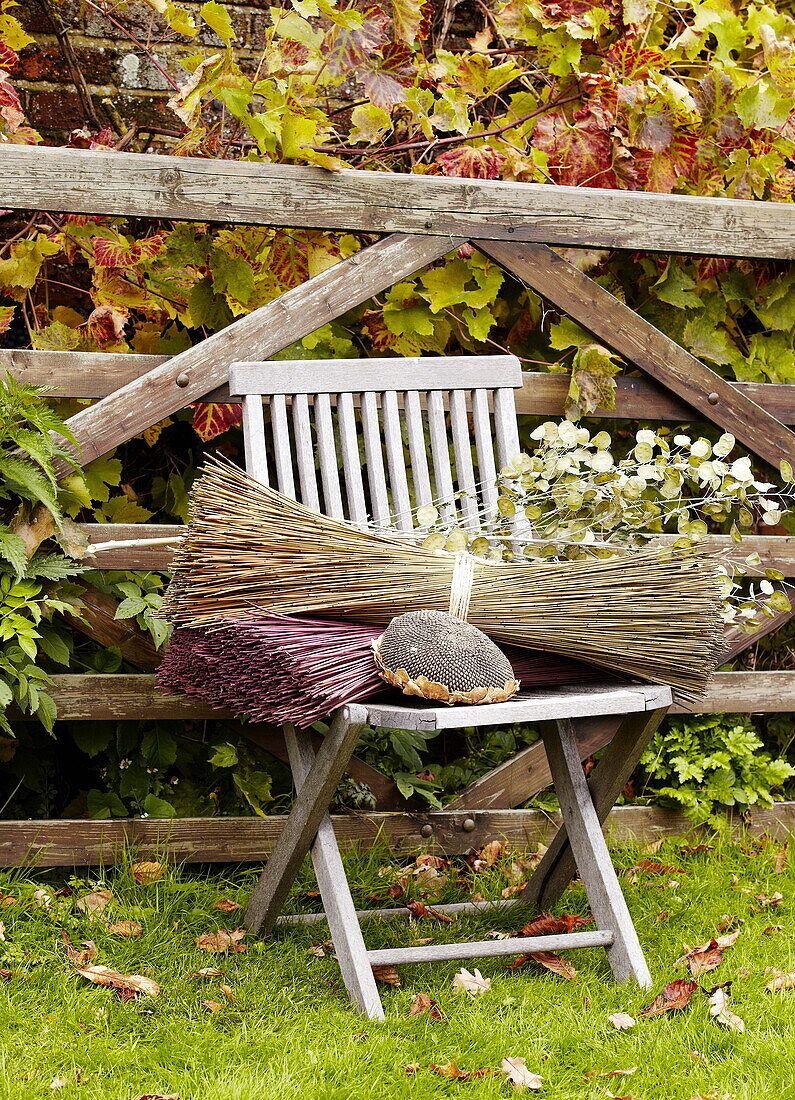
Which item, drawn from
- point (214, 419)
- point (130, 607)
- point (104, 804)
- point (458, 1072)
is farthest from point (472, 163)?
point (458, 1072)

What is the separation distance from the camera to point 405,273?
111 inches

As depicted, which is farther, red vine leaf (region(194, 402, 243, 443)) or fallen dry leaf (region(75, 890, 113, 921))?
red vine leaf (region(194, 402, 243, 443))

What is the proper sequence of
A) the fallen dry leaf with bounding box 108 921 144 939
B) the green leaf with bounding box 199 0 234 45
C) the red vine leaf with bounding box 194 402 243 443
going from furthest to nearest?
1. the red vine leaf with bounding box 194 402 243 443
2. the green leaf with bounding box 199 0 234 45
3. the fallen dry leaf with bounding box 108 921 144 939

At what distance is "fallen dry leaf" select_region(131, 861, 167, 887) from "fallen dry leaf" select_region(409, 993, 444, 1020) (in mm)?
836

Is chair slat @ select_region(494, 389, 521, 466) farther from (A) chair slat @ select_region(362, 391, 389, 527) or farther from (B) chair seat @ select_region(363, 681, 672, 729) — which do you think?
(B) chair seat @ select_region(363, 681, 672, 729)

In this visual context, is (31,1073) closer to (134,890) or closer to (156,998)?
(156,998)

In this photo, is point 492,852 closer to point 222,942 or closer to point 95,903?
point 222,942

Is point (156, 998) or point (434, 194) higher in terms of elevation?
point (434, 194)

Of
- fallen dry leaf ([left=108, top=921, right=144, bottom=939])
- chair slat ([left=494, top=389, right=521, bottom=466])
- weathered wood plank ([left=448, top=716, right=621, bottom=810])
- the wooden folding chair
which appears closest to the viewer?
the wooden folding chair

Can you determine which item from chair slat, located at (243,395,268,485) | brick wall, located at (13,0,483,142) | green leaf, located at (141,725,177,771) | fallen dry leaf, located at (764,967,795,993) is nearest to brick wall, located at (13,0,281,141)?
brick wall, located at (13,0,483,142)

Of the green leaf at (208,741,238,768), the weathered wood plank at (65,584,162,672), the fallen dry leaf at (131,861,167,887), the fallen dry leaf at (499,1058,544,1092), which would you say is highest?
the weathered wood plank at (65,584,162,672)

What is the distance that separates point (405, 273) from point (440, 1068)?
1.90 metres

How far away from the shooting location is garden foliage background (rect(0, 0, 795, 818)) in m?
2.79

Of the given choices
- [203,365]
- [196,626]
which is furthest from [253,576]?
[203,365]
